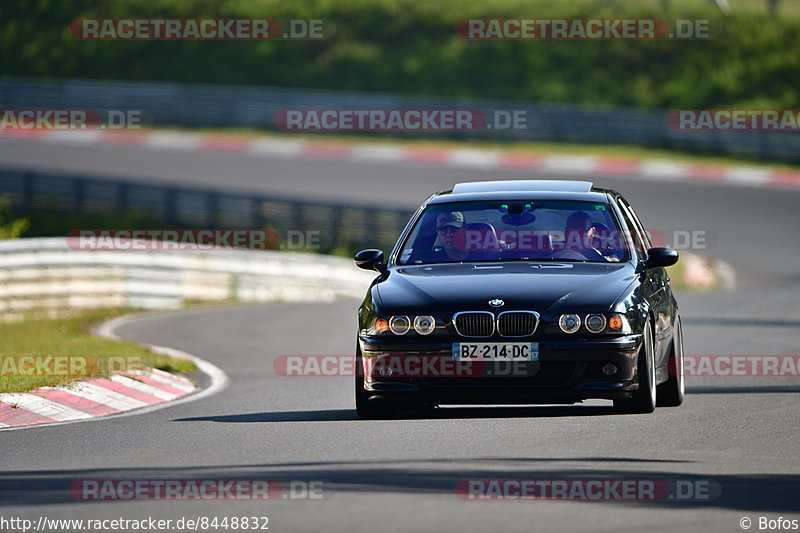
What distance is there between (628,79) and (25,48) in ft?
66.0

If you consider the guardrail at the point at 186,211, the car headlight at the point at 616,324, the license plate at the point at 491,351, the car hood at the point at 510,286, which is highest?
the guardrail at the point at 186,211

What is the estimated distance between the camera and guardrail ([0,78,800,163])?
38656 millimetres

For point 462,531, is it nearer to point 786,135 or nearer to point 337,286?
point 337,286

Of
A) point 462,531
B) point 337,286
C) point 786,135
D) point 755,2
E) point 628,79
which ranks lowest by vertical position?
point 462,531

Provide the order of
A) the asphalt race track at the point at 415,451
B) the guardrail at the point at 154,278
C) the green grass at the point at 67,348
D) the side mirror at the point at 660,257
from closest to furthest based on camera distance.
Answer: the asphalt race track at the point at 415,451 → the side mirror at the point at 660,257 → the green grass at the point at 67,348 → the guardrail at the point at 154,278

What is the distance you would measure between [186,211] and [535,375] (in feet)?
59.9

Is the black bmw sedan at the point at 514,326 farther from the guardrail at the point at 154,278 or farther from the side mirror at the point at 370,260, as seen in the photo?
the guardrail at the point at 154,278

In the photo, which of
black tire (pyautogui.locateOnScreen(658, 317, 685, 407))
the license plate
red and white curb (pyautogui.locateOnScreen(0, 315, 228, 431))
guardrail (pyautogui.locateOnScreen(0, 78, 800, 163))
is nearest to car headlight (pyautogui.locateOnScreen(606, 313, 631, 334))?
the license plate

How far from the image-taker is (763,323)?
18031 mm

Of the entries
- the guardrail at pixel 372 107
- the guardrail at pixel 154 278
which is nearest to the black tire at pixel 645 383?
the guardrail at pixel 154 278

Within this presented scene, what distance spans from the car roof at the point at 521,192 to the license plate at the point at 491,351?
176cm

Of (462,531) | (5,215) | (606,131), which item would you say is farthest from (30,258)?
(606,131)

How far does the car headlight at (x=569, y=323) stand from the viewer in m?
9.38

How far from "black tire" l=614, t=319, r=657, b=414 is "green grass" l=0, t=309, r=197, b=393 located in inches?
195
